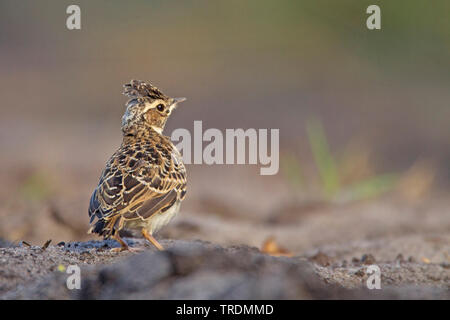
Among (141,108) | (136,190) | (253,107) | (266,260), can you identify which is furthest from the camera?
(253,107)

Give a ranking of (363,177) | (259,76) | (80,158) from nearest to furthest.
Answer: (363,177)
(80,158)
(259,76)

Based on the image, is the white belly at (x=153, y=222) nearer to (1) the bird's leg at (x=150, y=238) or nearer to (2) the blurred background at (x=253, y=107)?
(1) the bird's leg at (x=150, y=238)

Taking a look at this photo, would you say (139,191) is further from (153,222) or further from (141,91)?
(141,91)

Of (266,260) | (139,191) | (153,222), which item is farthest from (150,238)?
(266,260)

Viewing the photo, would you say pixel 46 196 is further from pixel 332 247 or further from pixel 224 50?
pixel 224 50

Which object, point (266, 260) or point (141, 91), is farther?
point (141, 91)
